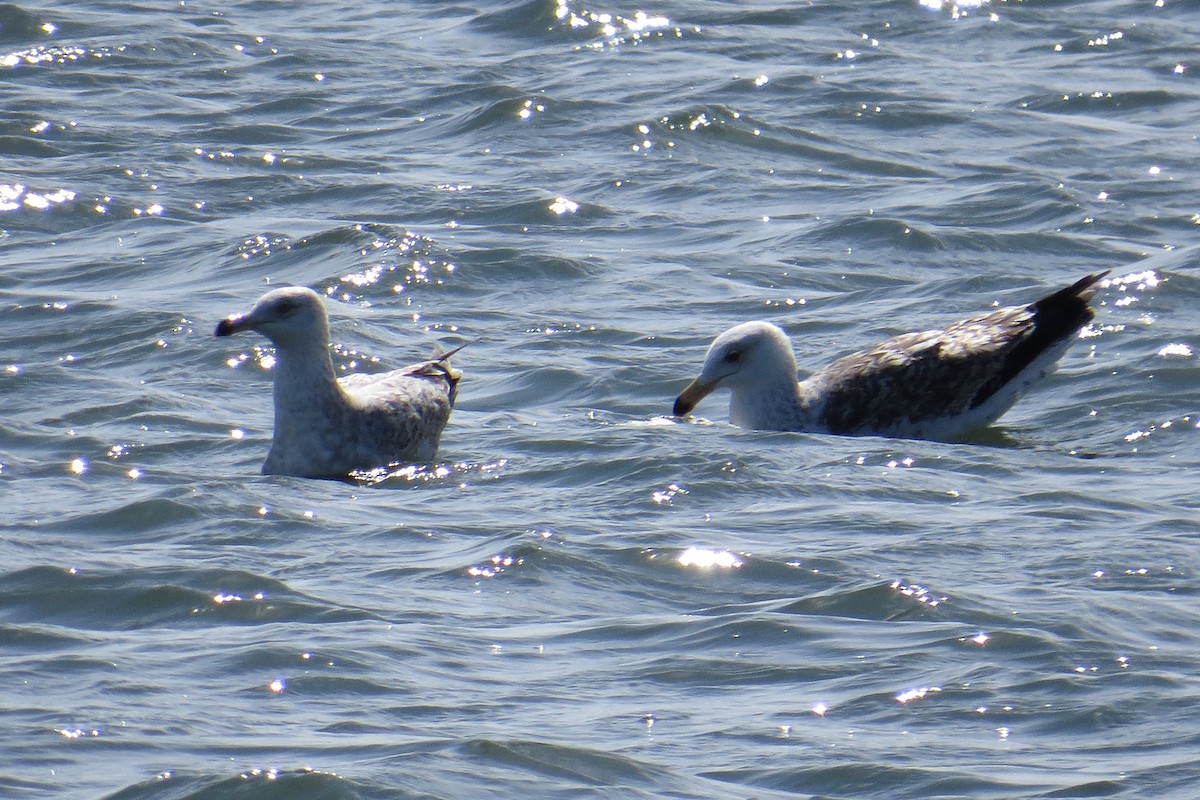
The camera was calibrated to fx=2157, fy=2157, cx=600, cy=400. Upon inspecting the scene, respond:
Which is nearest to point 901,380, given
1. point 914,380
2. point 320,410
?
point 914,380

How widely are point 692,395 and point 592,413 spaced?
571 millimetres

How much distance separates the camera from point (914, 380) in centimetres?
1084

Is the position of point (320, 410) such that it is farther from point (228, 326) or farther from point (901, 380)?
point (901, 380)

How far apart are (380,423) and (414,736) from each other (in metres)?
4.15

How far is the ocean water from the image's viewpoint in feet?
20.8

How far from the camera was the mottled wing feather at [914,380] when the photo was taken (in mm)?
10836

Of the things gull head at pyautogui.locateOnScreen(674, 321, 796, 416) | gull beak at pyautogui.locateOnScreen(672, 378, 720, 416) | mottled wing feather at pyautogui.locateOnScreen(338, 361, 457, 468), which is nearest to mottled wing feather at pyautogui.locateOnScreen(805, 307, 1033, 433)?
gull head at pyautogui.locateOnScreen(674, 321, 796, 416)

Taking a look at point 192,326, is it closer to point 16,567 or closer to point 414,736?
point 16,567

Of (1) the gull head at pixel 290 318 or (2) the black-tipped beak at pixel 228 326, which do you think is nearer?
(2) the black-tipped beak at pixel 228 326

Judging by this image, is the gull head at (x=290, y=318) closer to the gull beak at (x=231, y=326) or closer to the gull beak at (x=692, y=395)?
the gull beak at (x=231, y=326)

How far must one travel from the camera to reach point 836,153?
1627 centimetres

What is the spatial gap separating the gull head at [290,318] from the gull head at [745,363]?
1850mm

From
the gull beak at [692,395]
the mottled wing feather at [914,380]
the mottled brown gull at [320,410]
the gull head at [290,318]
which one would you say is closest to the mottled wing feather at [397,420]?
the mottled brown gull at [320,410]

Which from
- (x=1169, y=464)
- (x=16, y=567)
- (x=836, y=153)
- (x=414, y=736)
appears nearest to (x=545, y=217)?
(x=836, y=153)
